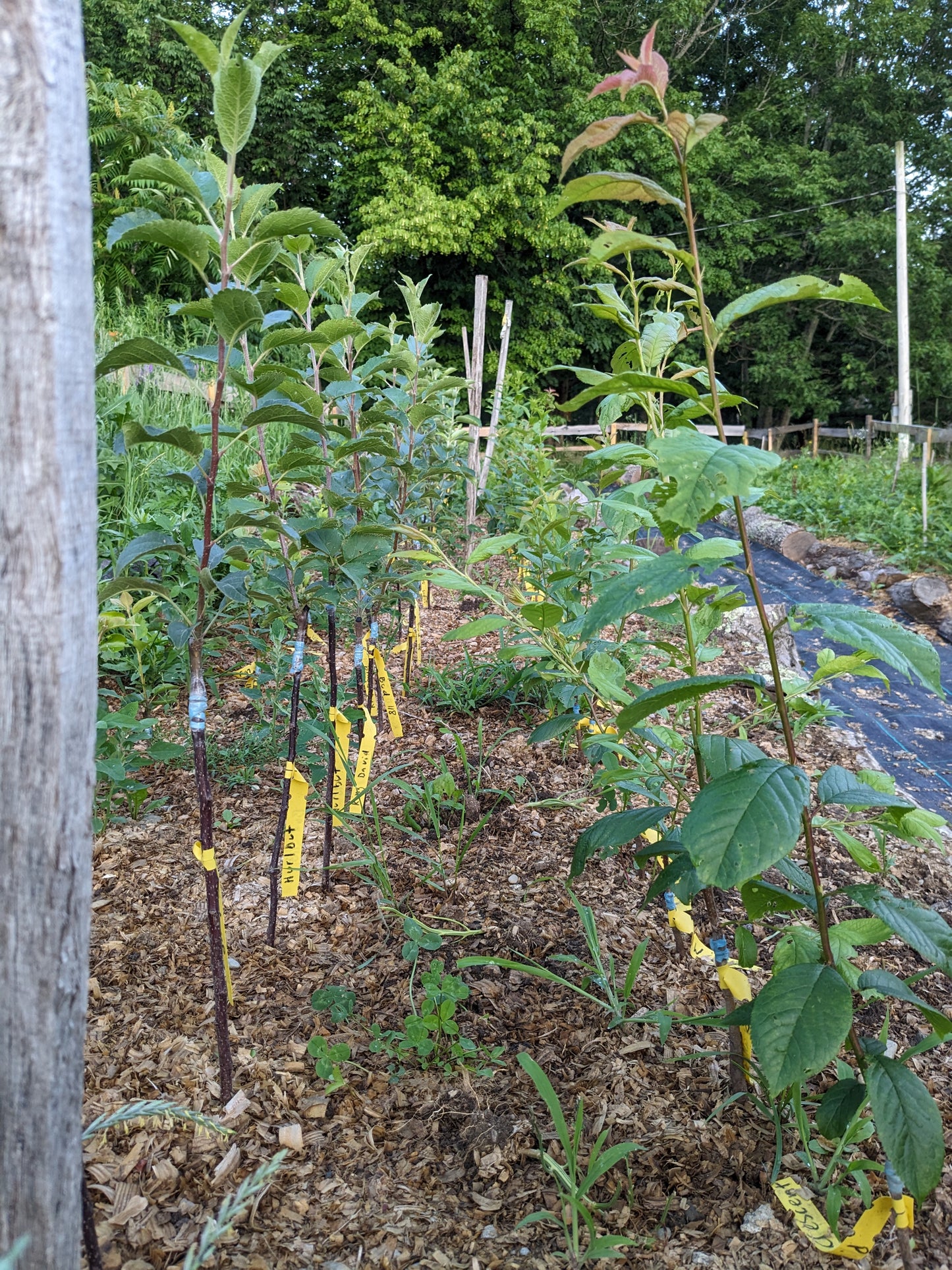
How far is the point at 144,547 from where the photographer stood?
1.15m

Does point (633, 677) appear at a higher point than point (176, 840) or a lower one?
higher

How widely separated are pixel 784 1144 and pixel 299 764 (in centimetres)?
156

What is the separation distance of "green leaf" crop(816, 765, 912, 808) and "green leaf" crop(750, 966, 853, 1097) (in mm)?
200

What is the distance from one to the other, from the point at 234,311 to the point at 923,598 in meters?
5.59

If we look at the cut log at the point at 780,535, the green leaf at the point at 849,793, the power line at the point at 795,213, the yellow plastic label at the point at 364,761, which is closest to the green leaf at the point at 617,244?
the green leaf at the point at 849,793

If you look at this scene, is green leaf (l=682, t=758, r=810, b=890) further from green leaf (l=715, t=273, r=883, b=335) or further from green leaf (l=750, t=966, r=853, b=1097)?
green leaf (l=715, t=273, r=883, b=335)

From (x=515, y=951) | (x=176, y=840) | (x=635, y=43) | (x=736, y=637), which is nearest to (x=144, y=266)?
(x=736, y=637)

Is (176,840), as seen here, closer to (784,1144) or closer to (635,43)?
(784,1144)

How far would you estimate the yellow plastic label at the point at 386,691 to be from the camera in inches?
86.2

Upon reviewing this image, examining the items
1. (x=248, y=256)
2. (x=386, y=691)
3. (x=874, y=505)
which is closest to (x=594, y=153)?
(x=874, y=505)

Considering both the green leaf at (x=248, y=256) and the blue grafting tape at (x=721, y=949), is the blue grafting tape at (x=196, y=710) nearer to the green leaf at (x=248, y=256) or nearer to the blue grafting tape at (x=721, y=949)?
the green leaf at (x=248, y=256)

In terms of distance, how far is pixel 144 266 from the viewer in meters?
9.06

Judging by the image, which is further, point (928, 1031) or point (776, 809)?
point (928, 1031)

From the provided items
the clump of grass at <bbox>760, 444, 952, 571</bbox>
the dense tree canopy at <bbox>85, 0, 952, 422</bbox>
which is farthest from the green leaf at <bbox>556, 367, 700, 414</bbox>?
the dense tree canopy at <bbox>85, 0, 952, 422</bbox>
